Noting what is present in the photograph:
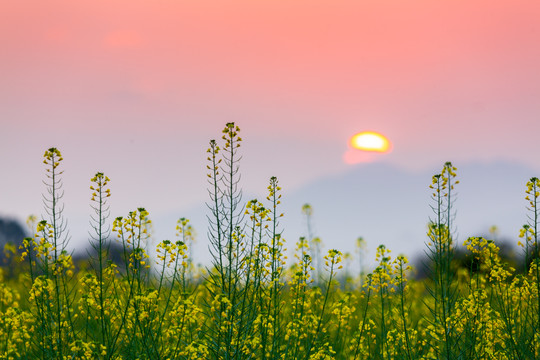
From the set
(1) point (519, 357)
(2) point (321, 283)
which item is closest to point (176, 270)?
(1) point (519, 357)

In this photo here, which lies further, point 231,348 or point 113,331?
point 113,331

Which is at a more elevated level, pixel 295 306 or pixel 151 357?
pixel 295 306

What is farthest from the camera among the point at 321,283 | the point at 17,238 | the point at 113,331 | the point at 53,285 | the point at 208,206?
the point at 17,238

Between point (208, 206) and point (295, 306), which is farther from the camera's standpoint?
point (295, 306)

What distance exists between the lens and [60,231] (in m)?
6.79

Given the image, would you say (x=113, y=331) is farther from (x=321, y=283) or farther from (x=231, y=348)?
(x=321, y=283)

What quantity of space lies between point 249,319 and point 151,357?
4.03 feet

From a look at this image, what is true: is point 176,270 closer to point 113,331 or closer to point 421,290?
point 113,331

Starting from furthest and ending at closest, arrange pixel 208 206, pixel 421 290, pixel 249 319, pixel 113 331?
1. pixel 421 290
2. pixel 113 331
3. pixel 249 319
4. pixel 208 206

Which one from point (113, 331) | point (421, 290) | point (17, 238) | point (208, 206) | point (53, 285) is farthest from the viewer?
point (17, 238)

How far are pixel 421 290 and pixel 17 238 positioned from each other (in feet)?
64.9

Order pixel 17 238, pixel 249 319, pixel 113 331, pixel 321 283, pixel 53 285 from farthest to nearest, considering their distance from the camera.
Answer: pixel 17 238, pixel 321 283, pixel 113 331, pixel 53 285, pixel 249 319

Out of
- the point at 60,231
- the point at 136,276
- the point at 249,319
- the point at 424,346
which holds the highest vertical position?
the point at 60,231

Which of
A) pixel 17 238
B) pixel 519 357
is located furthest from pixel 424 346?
pixel 17 238
